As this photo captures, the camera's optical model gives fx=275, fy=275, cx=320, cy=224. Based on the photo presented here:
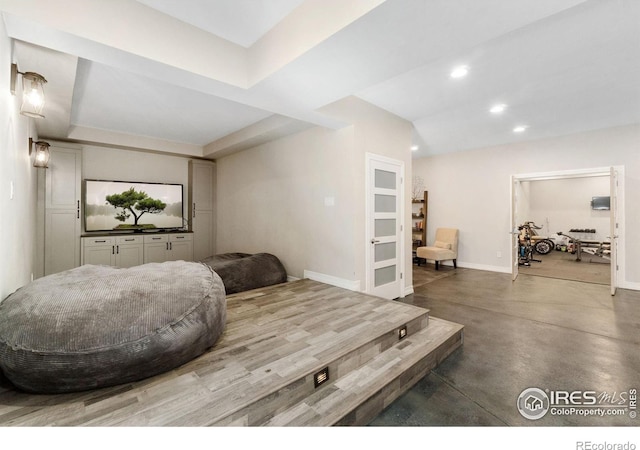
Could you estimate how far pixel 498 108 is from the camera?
161 inches

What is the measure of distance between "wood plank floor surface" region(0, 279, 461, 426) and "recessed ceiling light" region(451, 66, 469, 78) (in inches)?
103

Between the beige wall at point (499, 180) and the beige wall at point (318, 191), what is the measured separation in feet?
9.75

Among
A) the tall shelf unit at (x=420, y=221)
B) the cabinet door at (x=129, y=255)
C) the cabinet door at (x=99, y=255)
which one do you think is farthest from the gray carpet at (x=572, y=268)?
the cabinet door at (x=99, y=255)

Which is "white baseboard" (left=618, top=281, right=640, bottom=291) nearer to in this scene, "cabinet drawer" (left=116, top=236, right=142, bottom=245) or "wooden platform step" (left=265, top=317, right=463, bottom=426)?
"wooden platform step" (left=265, top=317, right=463, bottom=426)

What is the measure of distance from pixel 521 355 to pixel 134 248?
247 inches

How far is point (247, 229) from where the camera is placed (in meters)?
5.60

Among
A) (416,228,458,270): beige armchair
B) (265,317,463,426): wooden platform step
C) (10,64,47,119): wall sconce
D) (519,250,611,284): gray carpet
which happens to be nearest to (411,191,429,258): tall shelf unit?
(416,228,458,270): beige armchair

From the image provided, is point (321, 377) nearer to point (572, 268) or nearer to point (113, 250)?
point (113, 250)

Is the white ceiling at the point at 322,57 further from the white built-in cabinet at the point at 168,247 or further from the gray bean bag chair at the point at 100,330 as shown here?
the white built-in cabinet at the point at 168,247

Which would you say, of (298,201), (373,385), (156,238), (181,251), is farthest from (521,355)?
(156,238)

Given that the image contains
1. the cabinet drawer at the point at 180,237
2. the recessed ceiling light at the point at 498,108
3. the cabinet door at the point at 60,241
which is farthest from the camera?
the cabinet drawer at the point at 180,237

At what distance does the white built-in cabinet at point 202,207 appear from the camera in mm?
6285

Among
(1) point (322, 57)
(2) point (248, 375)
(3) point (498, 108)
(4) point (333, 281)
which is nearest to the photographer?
(2) point (248, 375)

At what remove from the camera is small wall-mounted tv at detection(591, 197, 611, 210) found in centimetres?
856
